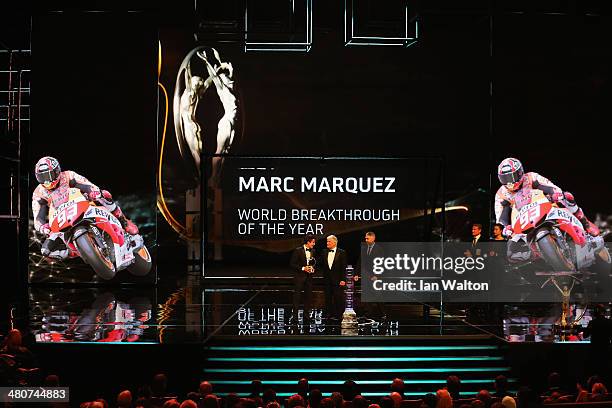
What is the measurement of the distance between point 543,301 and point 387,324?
4.75 meters

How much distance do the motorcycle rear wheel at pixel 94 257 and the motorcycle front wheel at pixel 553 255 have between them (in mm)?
8169

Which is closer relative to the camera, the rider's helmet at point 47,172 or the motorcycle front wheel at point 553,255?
the rider's helmet at point 47,172

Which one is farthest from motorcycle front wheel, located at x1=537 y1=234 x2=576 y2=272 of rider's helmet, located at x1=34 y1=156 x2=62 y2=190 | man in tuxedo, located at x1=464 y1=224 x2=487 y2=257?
rider's helmet, located at x1=34 y1=156 x2=62 y2=190

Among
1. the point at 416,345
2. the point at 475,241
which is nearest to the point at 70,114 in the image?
the point at 475,241

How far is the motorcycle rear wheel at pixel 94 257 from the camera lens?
1603 centimetres

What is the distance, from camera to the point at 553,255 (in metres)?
16.2

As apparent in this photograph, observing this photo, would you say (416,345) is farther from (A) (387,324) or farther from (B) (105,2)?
(B) (105,2)

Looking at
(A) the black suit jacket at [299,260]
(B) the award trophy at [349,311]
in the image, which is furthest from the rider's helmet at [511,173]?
(A) the black suit jacket at [299,260]

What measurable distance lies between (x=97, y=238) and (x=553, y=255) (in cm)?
864

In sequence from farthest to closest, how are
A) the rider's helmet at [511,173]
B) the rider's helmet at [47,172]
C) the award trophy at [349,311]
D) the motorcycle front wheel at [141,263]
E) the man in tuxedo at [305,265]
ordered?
the rider's helmet at [511,173] → the motorcycle front wheel at [141,263] → the rider's helmet at [47,172] → the man in tuxedo at [305,265] → the award trophy at [349,311]

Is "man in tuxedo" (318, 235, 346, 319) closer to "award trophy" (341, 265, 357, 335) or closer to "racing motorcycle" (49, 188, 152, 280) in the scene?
"award trophy" (341, 265, 357, 335)

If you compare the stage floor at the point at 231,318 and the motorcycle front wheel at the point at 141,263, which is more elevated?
the motorcycle front wheel at the point at 141,263
